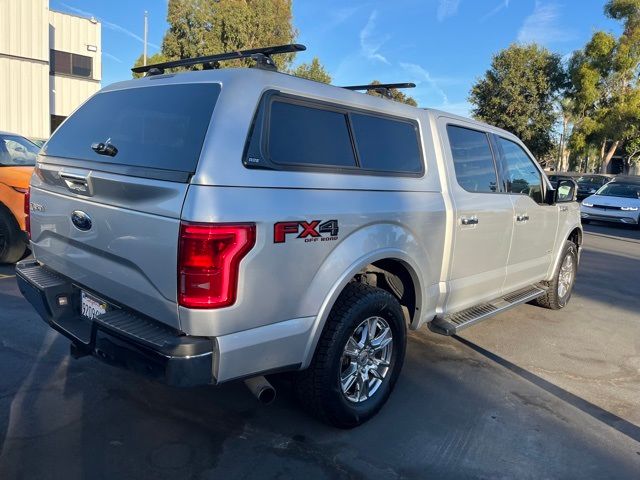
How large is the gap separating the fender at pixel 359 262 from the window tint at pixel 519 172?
1.63 meters

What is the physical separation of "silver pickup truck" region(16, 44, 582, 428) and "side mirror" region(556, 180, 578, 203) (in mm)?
1776

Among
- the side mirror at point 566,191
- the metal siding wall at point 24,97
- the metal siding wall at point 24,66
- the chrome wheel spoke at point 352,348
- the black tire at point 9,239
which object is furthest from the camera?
the metal siding wall at point 24,97

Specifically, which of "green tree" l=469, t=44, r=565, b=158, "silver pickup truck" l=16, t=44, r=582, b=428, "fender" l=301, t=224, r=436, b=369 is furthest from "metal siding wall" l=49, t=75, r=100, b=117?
"fender" l=301, t=224, r=436, b=369

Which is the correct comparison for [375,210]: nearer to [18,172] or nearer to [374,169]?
[374,169]

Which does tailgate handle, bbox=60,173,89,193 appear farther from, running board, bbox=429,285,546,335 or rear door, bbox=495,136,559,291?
rear door, bbox=495,136,559,291

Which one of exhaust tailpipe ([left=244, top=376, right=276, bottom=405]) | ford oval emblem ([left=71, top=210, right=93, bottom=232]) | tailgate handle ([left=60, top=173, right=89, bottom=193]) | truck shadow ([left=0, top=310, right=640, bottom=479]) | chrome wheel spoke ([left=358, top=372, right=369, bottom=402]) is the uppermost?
tailgate handle ([left=60, top=173, right=89, bottom=193])

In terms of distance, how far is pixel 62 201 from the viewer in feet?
10.3

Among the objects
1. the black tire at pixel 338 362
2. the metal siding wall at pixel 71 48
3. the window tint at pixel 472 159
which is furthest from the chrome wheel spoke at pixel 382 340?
the metal siding wall at pixel 71 48

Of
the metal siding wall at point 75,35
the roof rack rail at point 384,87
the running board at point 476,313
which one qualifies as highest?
the metal siding wall at point 75,35

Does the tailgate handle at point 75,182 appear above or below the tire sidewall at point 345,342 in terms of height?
above

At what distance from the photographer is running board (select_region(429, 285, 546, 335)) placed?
3.92 m

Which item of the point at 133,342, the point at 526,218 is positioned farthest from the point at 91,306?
the point at 526,218

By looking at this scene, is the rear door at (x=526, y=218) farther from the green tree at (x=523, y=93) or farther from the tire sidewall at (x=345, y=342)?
the green tree at (x=523, y=93)

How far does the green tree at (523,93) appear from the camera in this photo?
27391 millimetres
